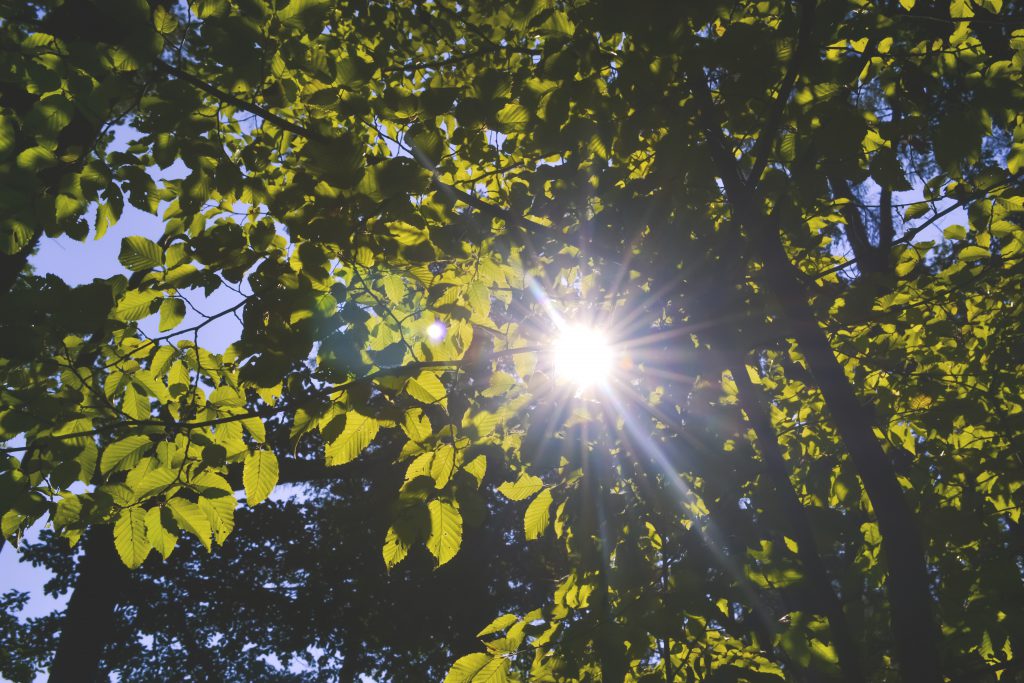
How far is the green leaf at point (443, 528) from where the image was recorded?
2.04 m

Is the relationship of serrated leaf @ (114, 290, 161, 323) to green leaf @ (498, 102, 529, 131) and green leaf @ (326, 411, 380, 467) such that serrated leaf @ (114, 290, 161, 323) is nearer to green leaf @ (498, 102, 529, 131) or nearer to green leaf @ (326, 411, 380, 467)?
green leaf @ (326, 411, 380, 467)

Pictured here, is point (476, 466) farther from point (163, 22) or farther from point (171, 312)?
point (163, 22)

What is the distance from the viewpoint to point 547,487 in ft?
8.56

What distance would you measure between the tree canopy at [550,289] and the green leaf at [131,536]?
0.01m

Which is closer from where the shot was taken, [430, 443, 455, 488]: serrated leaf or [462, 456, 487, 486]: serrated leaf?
[430, 443, 455, 488]: serrated leaf

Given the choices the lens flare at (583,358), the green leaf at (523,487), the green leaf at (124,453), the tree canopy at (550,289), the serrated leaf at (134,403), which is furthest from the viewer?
the lens flare at (583,358)

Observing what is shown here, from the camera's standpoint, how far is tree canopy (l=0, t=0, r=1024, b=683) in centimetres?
190

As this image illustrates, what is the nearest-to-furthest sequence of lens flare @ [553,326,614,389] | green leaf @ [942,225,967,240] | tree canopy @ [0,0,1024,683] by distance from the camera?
tree canopy @ [0,0,1024,683] < lens flare @ [553,326,614,389] < green leaf @ [942,225,967,240]

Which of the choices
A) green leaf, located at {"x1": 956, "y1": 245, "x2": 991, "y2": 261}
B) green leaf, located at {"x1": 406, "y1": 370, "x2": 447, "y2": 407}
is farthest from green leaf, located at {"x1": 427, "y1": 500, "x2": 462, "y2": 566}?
green leaf, located at {"x1": 956, "y1": 245, "x2": 991, "y2": 261}

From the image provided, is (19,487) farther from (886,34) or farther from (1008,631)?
(1008,631)

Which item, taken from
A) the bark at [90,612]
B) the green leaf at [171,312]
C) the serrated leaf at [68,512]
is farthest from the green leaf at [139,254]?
the bark at [90,612]

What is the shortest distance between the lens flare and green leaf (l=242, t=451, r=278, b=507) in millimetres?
1316

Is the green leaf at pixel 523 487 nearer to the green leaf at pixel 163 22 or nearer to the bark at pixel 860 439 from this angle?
the bark at pixel 860 439

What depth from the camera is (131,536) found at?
2.15 metres
